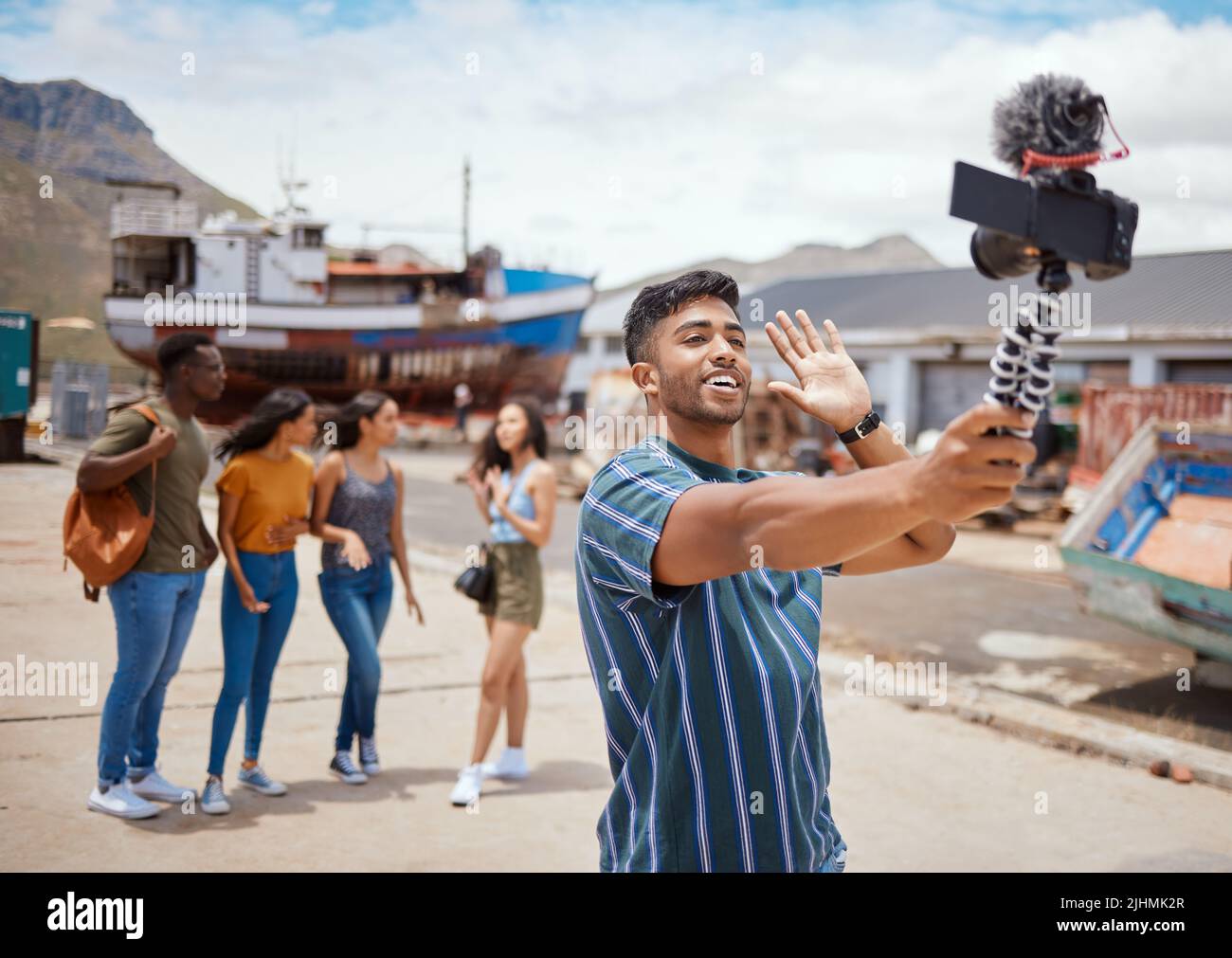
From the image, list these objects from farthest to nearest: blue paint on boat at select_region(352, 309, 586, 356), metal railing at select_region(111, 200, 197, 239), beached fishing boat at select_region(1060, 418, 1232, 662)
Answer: blue paint on boat at select_region(352, 309, 586, 356) < metal railing at select_region(111, 200, 197, 239) < beached fishing boat at select_region(1060, 418, 1232, 662)

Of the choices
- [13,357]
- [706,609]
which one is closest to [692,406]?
[706,609]

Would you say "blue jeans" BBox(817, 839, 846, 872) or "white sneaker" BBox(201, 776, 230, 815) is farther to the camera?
"white sneaker" BBox(201, 776, 230, 815)

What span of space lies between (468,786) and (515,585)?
39.8 inches

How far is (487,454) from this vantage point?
19.0 ft

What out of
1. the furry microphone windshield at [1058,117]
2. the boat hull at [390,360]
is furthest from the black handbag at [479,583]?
the boat hull at [390,360]

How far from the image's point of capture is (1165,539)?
860 cm

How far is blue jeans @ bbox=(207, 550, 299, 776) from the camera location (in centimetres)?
495

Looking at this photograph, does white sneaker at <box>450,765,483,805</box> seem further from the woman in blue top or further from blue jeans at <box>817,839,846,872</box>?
blue jeans at <box>817,839,846,872</box>

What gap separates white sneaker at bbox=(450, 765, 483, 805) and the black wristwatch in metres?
3.57

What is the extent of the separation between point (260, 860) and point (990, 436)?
3.85 metres

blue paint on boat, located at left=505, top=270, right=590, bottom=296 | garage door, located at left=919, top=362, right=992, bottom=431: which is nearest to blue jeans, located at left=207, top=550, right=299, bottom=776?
garage door, located at left=919, top=362, right=992, bottom=431

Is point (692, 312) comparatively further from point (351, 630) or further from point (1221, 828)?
point (1221, 828)

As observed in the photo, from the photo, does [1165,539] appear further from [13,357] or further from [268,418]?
[13,357]
